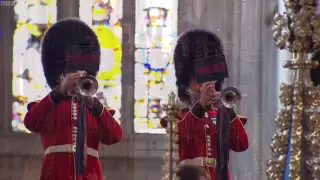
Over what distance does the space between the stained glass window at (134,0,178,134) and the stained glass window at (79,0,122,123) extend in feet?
0.16

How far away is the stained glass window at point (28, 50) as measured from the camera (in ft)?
4.57

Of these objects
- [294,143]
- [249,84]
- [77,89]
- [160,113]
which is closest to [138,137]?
[160,113]

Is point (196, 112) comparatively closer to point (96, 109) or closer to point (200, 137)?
point (200, 137)

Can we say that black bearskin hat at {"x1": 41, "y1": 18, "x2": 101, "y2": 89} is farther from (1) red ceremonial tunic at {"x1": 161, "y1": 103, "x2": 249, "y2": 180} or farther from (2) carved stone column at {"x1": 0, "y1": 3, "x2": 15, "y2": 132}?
(1) red ceremonial tunic at {"x1": 161, "y1": 103, "x2": 249, "y2": 180}

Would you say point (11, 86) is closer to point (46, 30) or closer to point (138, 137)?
point (46, 30)

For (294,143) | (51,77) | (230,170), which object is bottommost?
(230,170)

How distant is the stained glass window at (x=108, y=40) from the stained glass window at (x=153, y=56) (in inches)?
2.0

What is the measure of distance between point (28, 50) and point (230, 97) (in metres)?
0.54

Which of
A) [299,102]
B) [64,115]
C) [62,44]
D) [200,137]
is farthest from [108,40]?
[299,102]

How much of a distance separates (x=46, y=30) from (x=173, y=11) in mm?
336

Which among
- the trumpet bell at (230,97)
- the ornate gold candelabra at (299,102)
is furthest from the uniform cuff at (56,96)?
the ornate gold candelabra at (299,102)

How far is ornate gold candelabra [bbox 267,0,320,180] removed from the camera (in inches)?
40.9

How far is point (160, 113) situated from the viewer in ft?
4.45

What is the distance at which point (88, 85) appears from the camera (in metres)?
1.34
